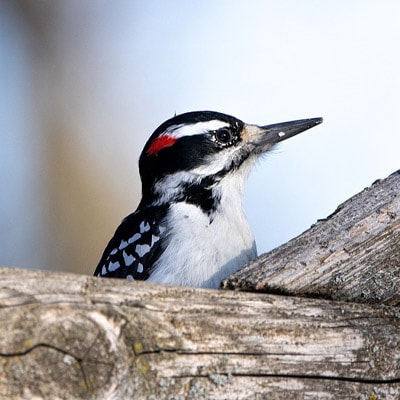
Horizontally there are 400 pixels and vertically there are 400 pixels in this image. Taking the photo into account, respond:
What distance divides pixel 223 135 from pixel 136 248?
33.4 inches

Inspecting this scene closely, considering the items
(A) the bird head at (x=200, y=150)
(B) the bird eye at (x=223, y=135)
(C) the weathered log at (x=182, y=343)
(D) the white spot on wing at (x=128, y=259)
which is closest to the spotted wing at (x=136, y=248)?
(D) the white spot on wing at (x=128, y=259)

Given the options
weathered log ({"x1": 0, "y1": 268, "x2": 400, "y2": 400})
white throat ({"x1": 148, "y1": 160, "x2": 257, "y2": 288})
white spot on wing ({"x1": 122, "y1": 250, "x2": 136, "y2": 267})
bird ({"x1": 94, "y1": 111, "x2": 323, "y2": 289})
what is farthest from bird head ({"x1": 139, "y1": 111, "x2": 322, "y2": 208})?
weathered log ({"x1": 0, "y1": 268, "x2": 400, "y2": 400})

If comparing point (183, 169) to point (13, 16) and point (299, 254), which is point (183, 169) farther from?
point (13, 16)

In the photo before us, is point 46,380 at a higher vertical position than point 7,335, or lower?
lower

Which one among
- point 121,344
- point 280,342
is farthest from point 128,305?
point 280,342

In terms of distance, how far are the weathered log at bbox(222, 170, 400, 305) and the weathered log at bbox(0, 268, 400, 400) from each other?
0.16 meters

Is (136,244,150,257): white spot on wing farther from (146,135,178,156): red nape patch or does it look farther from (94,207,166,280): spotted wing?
(146,135,178,156): red nape patch

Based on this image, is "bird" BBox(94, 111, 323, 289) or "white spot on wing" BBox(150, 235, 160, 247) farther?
"white spot on wing" BBox(150, 235, 160, 247)

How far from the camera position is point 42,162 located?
6.46m

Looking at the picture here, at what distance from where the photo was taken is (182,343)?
2230 millimetres

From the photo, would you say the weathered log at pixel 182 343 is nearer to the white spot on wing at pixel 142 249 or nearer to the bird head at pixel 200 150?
the white spot on wing at pixel 142 249

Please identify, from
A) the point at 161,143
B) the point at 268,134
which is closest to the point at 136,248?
the point at 161,143

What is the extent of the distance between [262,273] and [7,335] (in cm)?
89

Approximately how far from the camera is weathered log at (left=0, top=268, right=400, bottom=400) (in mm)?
2055
